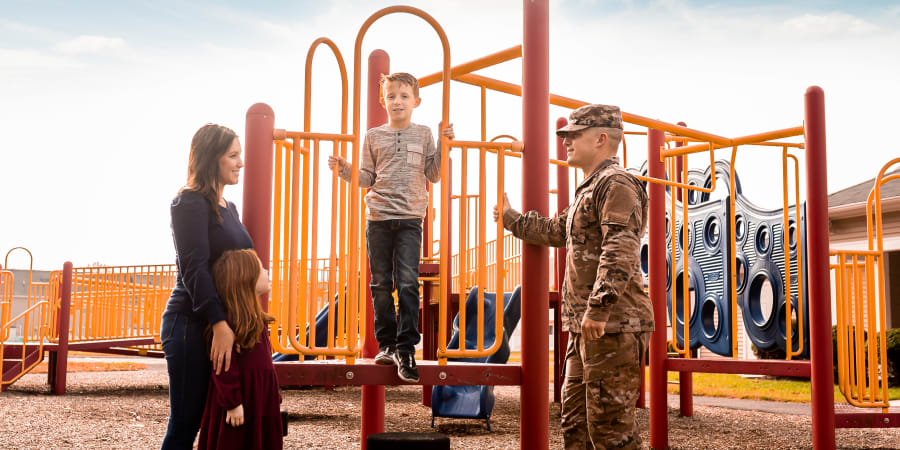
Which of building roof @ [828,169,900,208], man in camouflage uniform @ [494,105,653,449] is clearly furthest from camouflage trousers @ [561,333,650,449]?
building roof @ [828,169,900,208]

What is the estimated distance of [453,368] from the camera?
3.76 meters

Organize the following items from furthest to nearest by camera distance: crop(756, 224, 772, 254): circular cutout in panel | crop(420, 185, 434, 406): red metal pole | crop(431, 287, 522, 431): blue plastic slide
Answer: crop(756, 224, 772, 254): circular cutout in panel, crop(420, 185, 434, 406): red metal pole, crop(431, 287, 522, 431): blue plastic slide

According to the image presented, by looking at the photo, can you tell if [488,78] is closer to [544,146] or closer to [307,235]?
[544,146]

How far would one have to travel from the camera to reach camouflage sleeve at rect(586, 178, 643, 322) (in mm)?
3076

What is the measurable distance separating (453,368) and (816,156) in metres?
3.17

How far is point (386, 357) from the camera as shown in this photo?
376cm

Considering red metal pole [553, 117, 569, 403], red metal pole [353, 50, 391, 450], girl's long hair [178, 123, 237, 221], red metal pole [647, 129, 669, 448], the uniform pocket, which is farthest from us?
red metal pole [553, 117, 569, 403]

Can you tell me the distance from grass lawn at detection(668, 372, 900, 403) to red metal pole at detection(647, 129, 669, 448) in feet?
17.1

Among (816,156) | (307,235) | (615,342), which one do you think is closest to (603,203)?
(615,342)

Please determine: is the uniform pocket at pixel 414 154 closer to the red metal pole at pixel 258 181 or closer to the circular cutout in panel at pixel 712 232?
the red metal pole at pixel 258 181

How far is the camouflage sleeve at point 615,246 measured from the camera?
3.08 meters

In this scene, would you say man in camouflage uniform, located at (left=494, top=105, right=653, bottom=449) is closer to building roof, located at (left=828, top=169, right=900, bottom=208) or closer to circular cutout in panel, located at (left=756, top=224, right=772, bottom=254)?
circular cutout in panel, located at (left=756, top=224, right=772, bottom=254)

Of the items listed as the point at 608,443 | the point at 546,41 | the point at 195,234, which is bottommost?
the point at 608,443

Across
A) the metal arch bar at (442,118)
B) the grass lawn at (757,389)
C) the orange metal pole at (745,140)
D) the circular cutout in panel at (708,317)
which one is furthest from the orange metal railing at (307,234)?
the grass lawn at (757,389)
